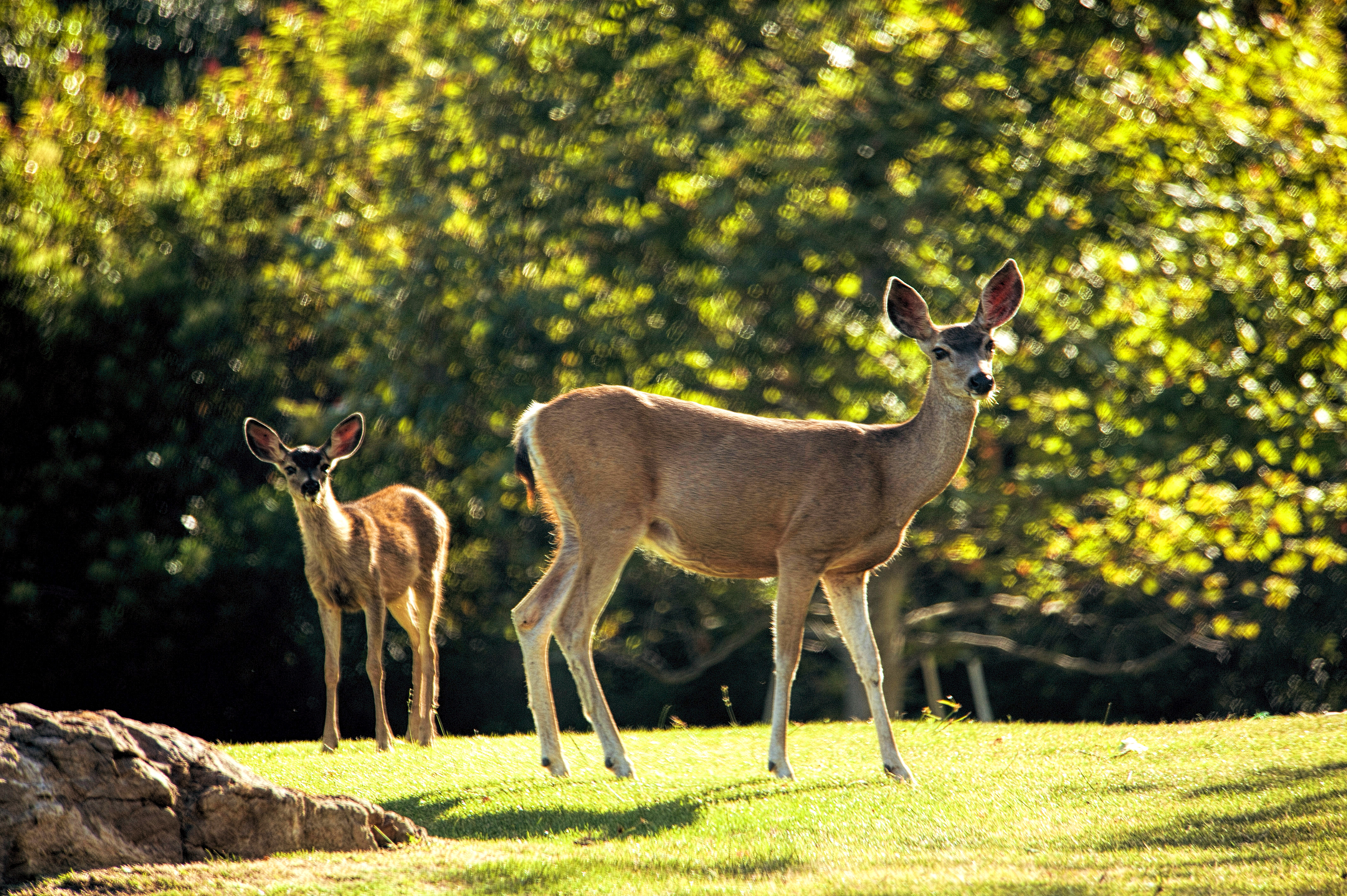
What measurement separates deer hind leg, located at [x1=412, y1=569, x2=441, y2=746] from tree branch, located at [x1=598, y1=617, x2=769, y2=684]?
266 inches

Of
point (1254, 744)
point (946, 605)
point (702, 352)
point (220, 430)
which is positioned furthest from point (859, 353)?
point (220, 430)

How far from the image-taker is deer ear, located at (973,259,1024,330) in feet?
26.8

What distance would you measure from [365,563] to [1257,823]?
19.4ft

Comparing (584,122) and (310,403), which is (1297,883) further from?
(310,403)

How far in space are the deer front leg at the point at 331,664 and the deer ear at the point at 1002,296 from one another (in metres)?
4.86

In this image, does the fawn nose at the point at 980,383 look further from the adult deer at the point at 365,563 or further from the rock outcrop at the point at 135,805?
the adult deer at the point at 365,563

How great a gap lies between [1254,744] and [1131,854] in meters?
3.83

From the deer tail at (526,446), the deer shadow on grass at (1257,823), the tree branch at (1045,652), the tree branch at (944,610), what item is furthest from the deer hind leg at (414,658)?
the tree branch at (1045,652)

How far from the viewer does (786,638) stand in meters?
7.80

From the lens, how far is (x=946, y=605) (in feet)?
58.0

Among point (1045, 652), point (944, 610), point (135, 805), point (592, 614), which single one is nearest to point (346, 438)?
point (592, 614)

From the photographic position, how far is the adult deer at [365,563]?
9.23m

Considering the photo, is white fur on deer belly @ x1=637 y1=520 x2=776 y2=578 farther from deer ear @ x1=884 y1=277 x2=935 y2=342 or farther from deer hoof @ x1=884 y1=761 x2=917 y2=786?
deer ear @ x1=884 y1=277 x2=935 y2=342

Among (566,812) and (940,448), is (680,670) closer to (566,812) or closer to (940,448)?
(940,448)
